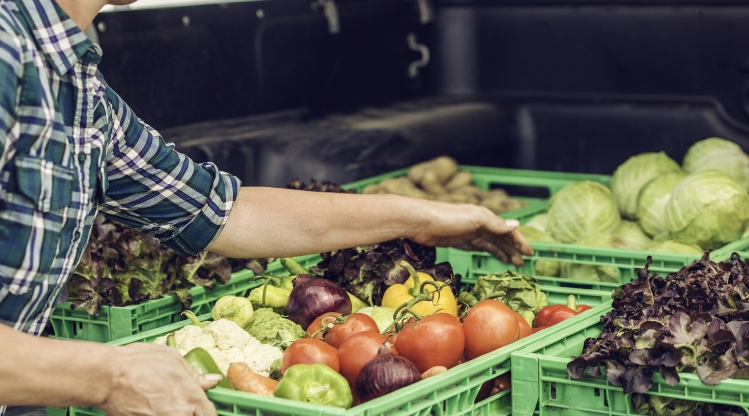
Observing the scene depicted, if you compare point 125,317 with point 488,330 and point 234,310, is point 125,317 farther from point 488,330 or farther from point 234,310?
point 488,330

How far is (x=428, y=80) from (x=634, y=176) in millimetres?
1492

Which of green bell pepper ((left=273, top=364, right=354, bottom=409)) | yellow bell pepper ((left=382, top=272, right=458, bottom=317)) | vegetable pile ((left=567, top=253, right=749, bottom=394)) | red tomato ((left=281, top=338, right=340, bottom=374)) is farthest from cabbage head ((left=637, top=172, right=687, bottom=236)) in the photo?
green bell pepper ((left=273, top=364, right=354, bottom=409))

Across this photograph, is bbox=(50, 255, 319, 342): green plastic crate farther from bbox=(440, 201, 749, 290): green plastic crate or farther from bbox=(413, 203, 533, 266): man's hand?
bbox=(440, 201, 749, 290): green plastic crate

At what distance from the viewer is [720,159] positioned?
13.6 feet

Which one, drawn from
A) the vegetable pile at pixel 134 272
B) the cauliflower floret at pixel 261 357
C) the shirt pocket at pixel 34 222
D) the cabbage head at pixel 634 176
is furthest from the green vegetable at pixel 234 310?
the cabbage head at pixel 634 176

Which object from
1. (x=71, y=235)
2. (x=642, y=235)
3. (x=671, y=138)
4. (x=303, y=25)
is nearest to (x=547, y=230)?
(x=642, y=235)

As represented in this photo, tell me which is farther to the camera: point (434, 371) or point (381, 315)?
point (381, 315)

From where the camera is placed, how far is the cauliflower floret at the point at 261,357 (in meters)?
2.42

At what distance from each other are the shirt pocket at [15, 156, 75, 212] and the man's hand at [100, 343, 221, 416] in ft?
1.02

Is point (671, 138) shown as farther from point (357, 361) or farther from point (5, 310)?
point (5, 310)

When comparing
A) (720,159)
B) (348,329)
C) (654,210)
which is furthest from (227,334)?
(720,159)

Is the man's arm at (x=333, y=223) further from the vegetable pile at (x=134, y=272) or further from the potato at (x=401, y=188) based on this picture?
the potato at (x=401, y=188)

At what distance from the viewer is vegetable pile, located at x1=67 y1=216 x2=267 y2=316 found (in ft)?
9.11

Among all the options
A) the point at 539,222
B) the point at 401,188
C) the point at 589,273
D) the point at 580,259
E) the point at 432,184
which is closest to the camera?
the point at 580,259
